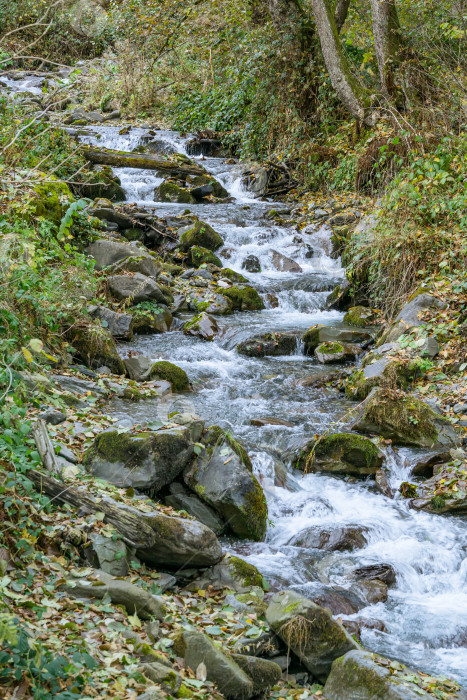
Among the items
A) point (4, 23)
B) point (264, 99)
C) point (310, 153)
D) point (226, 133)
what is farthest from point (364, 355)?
point (4, 23)

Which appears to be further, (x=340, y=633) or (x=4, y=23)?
(x=4, y=23)

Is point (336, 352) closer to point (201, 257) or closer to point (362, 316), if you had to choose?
point (362, 316)

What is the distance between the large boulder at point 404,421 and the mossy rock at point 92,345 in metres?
3.13

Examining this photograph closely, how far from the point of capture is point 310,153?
50.3 feet

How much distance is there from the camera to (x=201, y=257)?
39.0ft

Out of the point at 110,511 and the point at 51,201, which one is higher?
the point at 51,201

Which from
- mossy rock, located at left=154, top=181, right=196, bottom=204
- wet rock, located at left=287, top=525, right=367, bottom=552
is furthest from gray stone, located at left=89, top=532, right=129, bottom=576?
mossy rock, located at left=154, top=181, right=196, bottom=204

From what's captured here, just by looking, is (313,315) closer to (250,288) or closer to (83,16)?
(250,288)

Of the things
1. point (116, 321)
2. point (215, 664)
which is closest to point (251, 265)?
point (116, 321)

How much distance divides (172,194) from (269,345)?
729 centimetres

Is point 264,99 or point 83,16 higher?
point 83,16

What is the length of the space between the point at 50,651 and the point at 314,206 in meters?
12.7

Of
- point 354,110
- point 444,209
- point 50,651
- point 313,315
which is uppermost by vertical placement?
point 354,110

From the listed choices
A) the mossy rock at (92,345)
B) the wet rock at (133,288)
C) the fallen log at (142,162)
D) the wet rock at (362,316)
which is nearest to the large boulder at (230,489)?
the mossy rock at (92,345)
